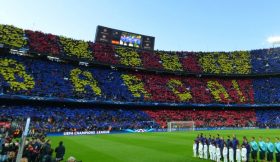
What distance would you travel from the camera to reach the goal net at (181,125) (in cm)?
5995

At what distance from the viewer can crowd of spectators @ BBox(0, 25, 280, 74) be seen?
5941 centimetres

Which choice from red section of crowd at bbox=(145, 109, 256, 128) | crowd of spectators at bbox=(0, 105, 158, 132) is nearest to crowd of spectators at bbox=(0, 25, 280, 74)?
Result: red section of crowd at bbox=(145, 109, 256, 128)

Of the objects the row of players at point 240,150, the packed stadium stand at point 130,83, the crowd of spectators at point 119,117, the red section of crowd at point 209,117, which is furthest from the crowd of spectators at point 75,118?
the row of players at point 240,150

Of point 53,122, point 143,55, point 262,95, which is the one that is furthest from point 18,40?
point 262,95

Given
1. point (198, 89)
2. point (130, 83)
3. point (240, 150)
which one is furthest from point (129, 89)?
point (240, 150)

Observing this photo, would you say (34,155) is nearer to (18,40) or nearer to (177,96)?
(18,40)

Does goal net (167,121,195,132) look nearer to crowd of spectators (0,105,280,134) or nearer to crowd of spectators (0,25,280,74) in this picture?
crowd of spectators (0,105,280,134)

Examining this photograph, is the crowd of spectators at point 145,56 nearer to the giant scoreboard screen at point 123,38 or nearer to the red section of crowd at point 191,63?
the red section of crowd at point 191,63

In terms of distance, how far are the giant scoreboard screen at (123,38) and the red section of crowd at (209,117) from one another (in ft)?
65.3

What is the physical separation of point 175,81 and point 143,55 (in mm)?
11056

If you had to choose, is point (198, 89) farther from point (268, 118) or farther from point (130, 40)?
point (130, 40)

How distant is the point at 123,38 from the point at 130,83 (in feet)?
44.1

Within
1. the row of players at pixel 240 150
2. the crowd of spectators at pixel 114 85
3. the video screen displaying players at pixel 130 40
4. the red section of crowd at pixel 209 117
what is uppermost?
the video screen displaying players at pixel 130 40

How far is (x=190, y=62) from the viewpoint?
8162 centimetres
